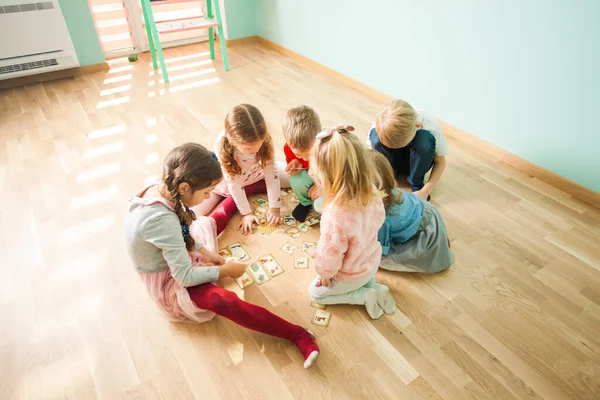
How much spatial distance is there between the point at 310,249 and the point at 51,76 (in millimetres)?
3560

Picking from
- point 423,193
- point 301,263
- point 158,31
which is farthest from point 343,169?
point 158,31

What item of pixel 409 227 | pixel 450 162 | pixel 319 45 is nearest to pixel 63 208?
pixel 409 227

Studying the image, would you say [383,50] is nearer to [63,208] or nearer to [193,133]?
[193,133]

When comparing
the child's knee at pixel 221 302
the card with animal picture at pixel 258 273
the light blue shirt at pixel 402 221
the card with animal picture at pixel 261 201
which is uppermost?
the light blue shirt at pixel 402 221

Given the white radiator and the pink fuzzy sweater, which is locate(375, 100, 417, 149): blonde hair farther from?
the white radiator

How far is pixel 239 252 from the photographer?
207 centimetres

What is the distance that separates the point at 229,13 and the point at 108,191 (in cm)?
309

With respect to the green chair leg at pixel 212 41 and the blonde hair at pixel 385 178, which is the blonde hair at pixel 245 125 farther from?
the green chair leg at pixel 212 41

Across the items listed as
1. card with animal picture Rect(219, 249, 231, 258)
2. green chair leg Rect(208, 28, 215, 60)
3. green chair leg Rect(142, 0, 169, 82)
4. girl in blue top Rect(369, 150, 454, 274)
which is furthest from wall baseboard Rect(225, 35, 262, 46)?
girl in blue top Rect(369, 150, 454, 274)

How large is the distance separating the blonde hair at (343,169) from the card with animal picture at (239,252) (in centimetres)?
79

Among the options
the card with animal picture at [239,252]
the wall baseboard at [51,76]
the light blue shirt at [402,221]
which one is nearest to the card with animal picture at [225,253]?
the card with animal picture at [239,252]

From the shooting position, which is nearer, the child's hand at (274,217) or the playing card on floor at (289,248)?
the playing card on floor at (289,248)

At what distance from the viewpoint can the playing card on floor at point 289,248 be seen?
208 cm

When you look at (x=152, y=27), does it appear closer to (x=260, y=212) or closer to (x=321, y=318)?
(x=260, y=212)
